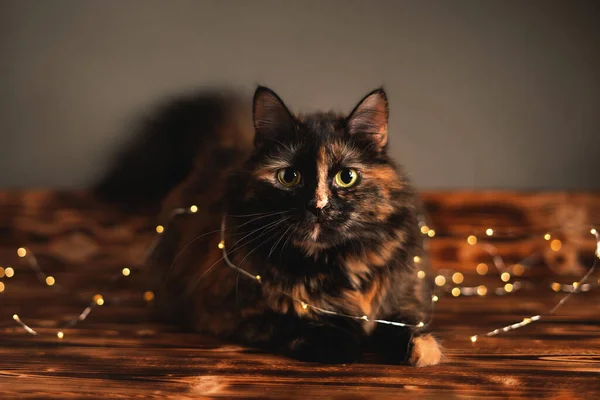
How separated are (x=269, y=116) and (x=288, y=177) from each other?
0.16 meters

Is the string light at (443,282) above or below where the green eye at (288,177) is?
below

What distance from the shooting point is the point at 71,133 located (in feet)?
6.97

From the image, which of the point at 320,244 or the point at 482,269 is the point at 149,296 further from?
the point at 482,269

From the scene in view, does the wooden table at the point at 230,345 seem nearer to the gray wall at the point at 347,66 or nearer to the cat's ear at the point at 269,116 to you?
the gray wall at the point at 347,66

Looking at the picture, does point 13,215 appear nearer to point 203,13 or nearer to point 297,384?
point 203,13

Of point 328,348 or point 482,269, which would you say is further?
point 482,269

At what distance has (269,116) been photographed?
1357 mm

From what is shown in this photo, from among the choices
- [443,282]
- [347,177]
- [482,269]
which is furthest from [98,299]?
[482,269]

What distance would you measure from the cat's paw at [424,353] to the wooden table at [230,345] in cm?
2

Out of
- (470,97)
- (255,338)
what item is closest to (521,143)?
(470,97)

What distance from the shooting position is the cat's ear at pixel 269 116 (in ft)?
4.36

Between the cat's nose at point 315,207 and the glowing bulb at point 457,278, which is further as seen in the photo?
the glowing bulb at point 457,278

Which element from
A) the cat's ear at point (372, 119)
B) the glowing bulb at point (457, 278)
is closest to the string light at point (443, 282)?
the glowing bulb at point (457, 278)

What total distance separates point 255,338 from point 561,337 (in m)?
0.75
